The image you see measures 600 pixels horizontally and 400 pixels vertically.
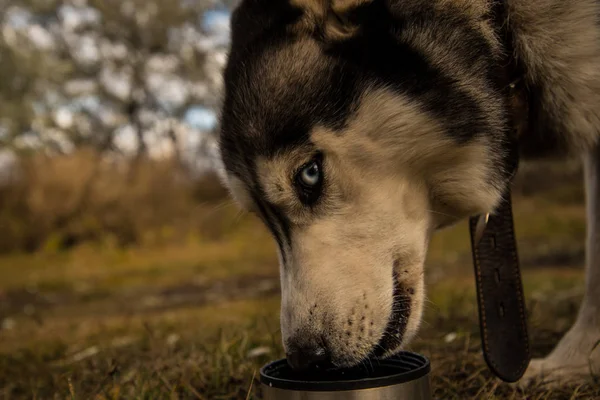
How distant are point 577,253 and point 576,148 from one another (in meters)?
5.58

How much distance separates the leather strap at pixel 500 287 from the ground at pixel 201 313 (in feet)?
0.51

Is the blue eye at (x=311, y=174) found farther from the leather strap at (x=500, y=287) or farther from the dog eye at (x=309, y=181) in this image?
the leather strap at (x=500, y=287)

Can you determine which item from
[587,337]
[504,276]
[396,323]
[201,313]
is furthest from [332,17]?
[201,313]

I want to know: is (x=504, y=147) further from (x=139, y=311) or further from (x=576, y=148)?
(x=139, y=311)

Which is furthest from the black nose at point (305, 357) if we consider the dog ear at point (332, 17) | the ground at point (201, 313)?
the dog ear at point (332, 17)

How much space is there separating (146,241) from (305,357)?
941 centimetres

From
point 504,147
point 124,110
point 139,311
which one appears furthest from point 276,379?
point 124,110

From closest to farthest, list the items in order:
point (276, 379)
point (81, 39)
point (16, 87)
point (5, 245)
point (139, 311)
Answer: point (276, 379)
point (139, 311)
point (5, 245)
point (16, 87)
point (81, 39)

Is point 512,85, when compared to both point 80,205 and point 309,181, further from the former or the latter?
point 80,205

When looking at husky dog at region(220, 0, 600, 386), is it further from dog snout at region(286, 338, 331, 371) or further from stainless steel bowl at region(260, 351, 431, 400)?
stainless steel bowl at region(260, 351, 431, 400)

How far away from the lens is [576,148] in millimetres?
2316

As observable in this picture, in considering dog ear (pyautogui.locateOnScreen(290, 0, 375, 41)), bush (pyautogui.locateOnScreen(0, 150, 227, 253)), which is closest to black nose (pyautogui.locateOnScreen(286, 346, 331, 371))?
dog ear (pyautogui.locateOnScreen(290, 0, 375, 41))

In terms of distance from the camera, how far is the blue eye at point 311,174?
1.98 metres

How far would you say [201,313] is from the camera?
17.2 ft
